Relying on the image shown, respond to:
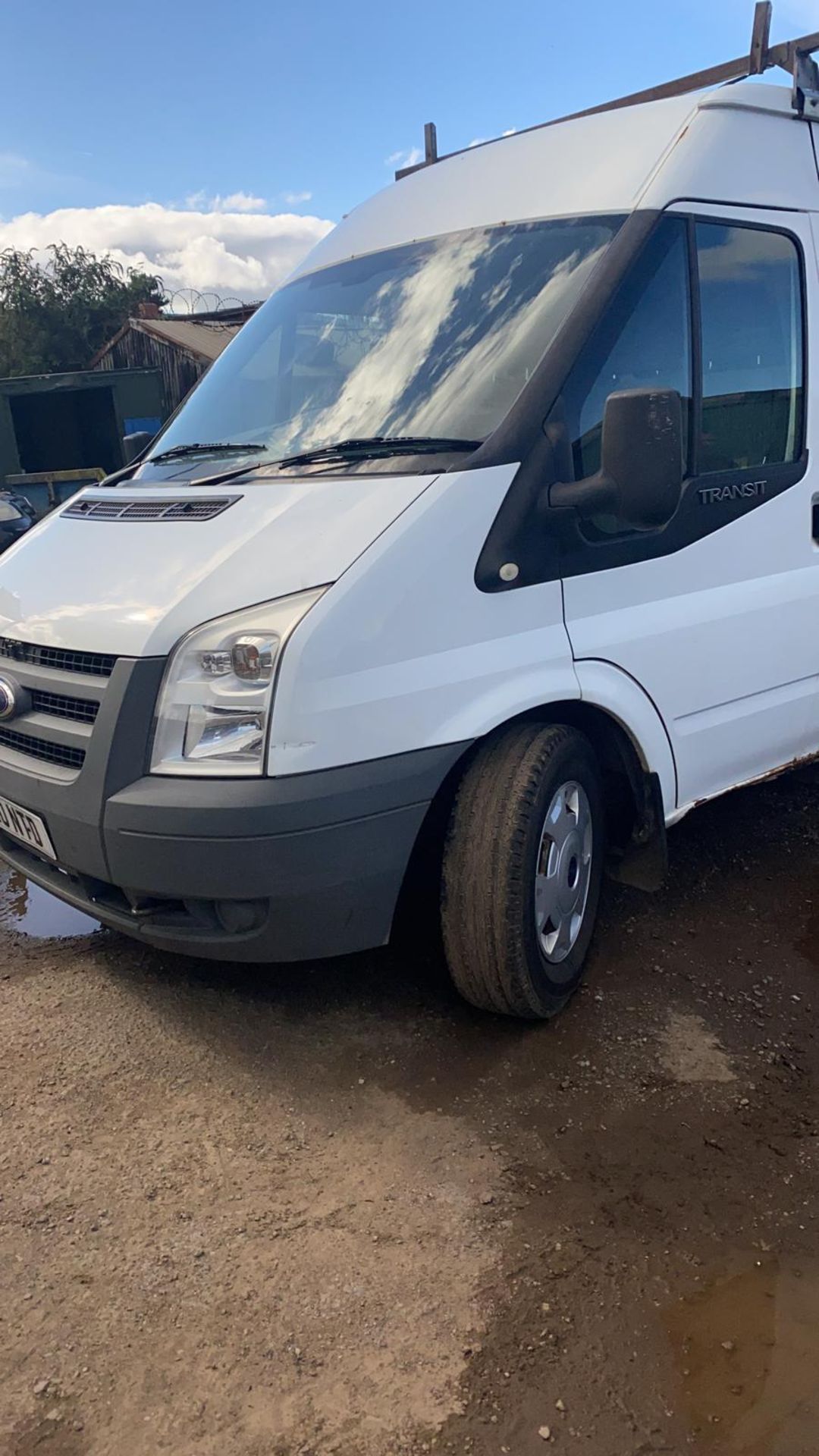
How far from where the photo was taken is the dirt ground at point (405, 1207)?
1.91 meters

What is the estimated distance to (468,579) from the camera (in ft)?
8.80

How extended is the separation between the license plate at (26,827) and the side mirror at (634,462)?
1725 mm

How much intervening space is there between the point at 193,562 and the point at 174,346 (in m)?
21.7

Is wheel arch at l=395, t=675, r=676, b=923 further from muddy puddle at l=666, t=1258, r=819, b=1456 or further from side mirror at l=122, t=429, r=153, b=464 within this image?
side mirror at l=122, t=429, r=153, b=464

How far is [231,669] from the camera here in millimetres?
2525

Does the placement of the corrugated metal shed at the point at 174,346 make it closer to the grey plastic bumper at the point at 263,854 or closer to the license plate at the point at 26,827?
the license plate at the point at 26,827

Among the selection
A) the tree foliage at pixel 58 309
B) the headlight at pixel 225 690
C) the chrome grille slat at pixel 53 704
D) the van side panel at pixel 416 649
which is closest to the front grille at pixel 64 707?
the chrome grille slat at pixel 53 704

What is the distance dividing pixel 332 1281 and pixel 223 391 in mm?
2999

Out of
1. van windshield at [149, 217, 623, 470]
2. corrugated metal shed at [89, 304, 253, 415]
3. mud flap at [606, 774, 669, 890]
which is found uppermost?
corrugated metal shed at [89, 304, 253, 415]

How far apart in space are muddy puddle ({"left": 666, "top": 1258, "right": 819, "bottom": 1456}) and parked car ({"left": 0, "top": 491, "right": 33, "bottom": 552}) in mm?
13436

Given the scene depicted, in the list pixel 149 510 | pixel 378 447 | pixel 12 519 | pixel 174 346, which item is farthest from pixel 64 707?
pixel 174 346

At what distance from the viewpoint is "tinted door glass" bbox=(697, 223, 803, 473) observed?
330 cm

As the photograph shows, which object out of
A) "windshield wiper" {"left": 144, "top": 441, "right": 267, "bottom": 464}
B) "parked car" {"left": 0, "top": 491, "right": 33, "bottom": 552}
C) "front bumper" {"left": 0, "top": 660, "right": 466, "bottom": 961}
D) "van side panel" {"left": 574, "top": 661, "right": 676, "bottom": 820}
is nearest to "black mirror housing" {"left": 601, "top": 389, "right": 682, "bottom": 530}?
"van side panel" {"left": 574, "top": 661, "right": 676, "bottom": 820}

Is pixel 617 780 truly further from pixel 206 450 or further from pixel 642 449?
pixel 206 450
